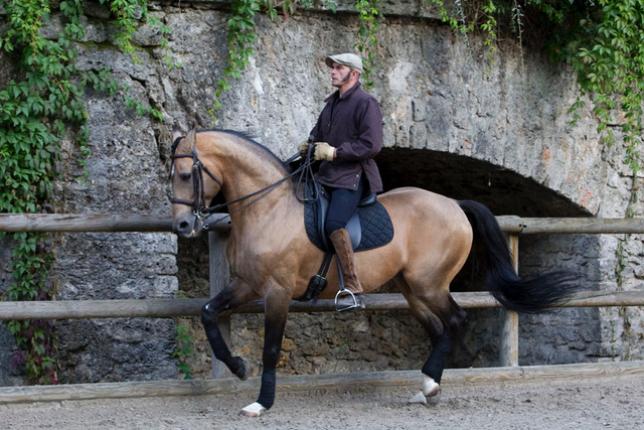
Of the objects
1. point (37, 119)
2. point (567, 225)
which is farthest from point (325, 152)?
point (567, 225)

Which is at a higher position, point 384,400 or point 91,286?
point 91,286

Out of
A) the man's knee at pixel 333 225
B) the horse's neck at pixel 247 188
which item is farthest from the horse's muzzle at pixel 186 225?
the man's knee at pixel 333 225

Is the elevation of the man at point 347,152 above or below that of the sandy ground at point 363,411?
above

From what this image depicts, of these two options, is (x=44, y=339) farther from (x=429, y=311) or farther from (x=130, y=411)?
(x=429, y=311)

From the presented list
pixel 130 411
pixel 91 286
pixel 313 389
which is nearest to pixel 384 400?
pixel 313 389

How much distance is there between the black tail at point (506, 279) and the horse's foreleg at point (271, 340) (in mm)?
1460

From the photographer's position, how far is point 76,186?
6434 mm

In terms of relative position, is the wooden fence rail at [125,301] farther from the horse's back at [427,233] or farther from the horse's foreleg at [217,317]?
the horse's back at [427,233]

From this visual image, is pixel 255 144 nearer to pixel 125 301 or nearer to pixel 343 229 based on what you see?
pixel 343 229

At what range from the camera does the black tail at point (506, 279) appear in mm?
6016

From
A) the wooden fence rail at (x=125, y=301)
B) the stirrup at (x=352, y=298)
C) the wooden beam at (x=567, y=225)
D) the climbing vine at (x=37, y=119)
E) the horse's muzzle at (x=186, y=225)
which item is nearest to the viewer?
the horse's muzzle at (x=186, y=225)

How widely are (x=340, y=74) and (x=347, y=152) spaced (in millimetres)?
493

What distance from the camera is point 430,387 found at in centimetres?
581

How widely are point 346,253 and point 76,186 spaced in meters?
2.07
